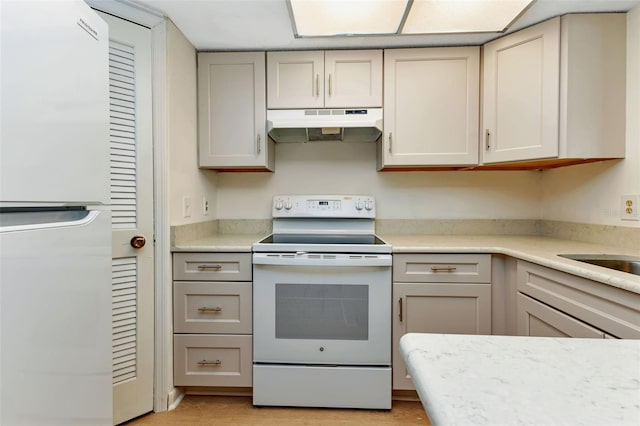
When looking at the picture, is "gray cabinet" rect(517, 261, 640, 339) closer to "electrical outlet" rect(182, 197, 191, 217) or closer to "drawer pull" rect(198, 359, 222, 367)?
"drawer pull" rect(198, 359, 222, 367)

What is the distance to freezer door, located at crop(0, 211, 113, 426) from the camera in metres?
0.63

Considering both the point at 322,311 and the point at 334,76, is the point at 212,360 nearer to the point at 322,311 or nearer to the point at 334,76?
the point at 322,311

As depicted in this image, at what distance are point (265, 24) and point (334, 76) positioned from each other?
19.4 inches

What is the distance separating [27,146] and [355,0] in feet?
4.37

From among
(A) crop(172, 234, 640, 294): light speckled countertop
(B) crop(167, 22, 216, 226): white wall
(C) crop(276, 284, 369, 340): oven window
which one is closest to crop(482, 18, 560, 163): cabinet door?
(A) crop(172, 234, 640, 294): light speckled countertop

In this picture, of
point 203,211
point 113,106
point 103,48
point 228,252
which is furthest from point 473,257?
point 113,106

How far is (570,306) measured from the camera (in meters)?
1.23

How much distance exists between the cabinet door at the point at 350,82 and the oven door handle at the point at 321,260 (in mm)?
944

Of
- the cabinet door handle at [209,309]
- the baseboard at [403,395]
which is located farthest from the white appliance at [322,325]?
the cabinet door handle at [209,309]

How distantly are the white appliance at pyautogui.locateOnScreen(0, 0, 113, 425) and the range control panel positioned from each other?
1338 mm

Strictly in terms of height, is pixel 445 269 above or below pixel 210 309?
above

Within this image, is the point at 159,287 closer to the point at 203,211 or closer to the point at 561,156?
the point at 203,211

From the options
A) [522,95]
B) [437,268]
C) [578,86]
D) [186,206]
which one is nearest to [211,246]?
[186,206]

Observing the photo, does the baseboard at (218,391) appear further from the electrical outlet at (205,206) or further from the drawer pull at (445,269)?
the drawer pull at (445,269)
